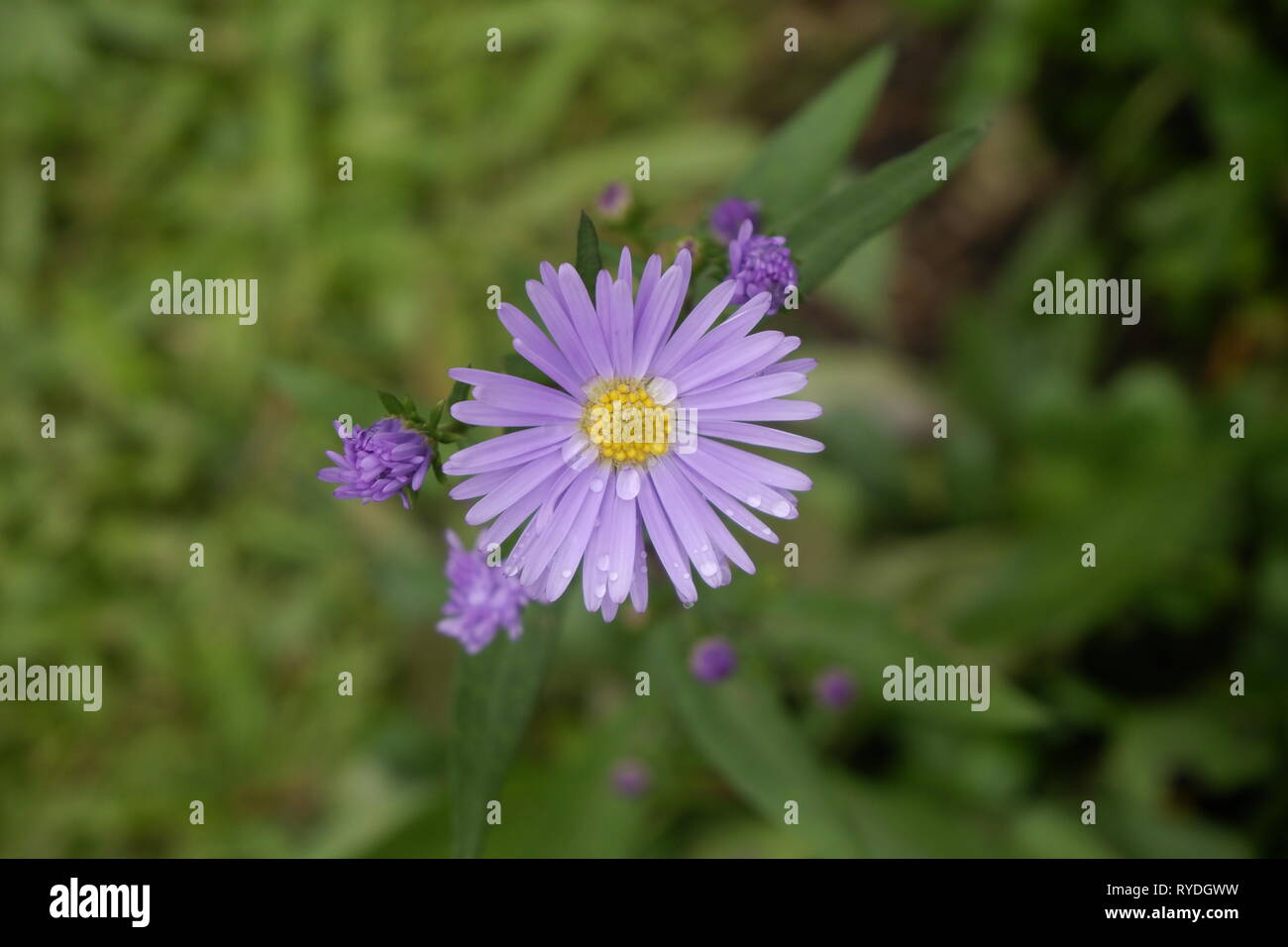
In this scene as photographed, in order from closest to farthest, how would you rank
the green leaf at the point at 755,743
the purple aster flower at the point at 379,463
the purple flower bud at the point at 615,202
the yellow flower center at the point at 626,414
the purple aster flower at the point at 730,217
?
1. the purple aster flower at the point at 379,463
2. the yellow flower center at the point at 626,414
3. the purple aster flower at the point at 730,217
4. the purple flower bud at the point at 615,202
5. the green leaf at the point at 755,743

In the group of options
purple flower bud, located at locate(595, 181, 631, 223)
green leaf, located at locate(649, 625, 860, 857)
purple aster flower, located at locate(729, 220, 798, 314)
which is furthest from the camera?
green leaf, located at locate(649, 625, 860, 857)

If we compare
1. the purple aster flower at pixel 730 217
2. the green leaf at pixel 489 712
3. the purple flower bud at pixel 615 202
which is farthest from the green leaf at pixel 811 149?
the green leaf at pixel 489 712

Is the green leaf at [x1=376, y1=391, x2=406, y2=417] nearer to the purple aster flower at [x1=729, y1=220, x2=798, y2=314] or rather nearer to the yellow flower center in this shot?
the yellow flower center

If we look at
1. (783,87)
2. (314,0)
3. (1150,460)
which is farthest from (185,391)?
(1150,460)

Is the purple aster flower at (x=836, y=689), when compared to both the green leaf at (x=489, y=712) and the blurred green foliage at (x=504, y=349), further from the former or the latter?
the green leaf at (x=489, y=712)

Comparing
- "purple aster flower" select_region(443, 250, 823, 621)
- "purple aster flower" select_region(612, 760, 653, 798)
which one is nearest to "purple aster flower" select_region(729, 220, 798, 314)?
"purple aster flower" select_region(443, 250, 823, 621)
